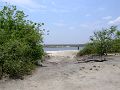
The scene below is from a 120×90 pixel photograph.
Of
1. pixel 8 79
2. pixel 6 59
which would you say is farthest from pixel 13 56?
pixel 8 79

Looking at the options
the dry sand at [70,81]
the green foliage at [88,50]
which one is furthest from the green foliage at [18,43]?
the green foliage at [88,50]

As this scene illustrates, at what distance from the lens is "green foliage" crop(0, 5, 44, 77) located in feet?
35.9

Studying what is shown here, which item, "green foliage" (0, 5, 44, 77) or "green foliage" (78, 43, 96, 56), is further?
"green foliage" (78, 43, 96, 56)

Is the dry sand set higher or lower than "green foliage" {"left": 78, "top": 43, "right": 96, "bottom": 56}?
lower

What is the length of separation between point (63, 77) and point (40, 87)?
1.79m

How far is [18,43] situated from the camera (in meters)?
12.0

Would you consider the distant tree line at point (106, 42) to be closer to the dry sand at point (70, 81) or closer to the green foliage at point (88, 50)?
the green foliage at point (88, 50)

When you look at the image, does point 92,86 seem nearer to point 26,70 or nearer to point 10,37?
point 26,70

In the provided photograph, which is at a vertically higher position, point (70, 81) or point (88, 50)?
point (88, 50)

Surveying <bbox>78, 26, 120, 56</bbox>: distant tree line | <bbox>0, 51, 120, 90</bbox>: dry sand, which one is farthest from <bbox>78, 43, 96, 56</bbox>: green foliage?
<bbox>0, 51, 120, 90</bbox>: dry sand

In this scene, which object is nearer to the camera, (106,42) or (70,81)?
(70,81)

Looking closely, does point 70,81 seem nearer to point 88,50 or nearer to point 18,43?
point 18,43

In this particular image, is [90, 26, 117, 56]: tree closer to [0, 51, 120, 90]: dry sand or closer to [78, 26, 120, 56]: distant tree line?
[78, 26, 120, 56]: distant tree line

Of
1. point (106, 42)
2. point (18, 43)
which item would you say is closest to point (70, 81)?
point (18, 43)
